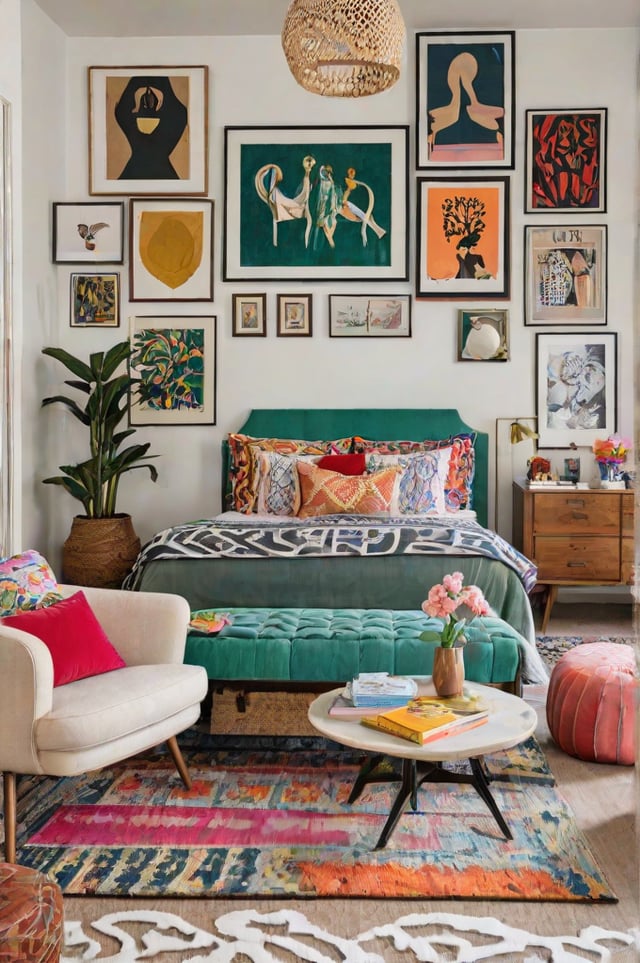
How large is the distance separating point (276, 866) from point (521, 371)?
383 cm

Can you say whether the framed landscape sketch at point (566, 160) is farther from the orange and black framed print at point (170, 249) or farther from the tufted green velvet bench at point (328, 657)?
the tufted green velvet bench at point (328, 657)

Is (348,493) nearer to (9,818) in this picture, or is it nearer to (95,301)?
(95,301)

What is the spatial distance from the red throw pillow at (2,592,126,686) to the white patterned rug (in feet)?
2.48

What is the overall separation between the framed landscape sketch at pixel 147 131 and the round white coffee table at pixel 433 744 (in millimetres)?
3922

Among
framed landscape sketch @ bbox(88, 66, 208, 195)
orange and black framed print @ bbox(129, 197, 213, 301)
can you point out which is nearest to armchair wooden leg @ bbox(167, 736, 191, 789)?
orange and black framed print @ bbox(129, 197, 213, 301)

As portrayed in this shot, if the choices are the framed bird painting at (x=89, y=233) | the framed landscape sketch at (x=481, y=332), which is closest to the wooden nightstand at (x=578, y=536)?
the framed landscape sketch at (x=481, y=332)

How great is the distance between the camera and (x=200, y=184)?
550 centimetres

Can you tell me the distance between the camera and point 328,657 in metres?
2.96

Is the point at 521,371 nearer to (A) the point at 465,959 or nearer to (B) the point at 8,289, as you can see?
(B) the point at 8,289

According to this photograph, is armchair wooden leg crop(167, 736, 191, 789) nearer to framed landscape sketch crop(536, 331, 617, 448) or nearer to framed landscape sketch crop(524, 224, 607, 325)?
framed landscape sketch crop(536, 331, 617, 448)

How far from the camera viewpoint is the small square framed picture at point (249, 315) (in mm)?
5523

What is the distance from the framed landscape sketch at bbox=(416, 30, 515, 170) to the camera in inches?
211

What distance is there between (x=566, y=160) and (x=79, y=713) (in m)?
4.47

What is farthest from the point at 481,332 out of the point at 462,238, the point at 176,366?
the point at 176,366
